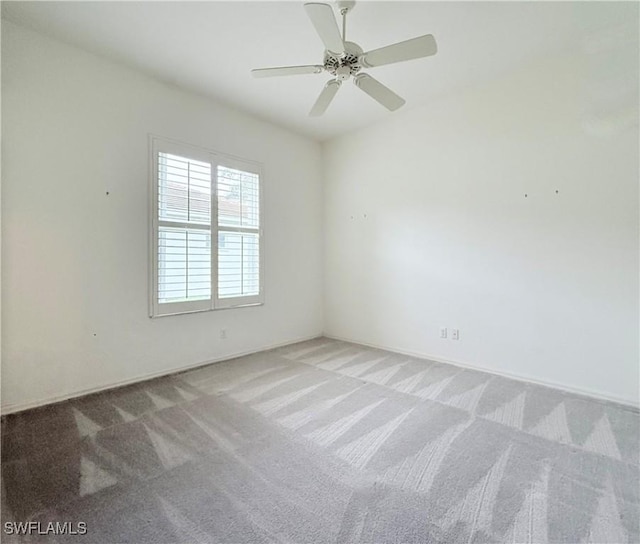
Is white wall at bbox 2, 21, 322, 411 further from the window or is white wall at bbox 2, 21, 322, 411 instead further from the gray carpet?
the gray carpet

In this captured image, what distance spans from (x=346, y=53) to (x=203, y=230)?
2263 mm

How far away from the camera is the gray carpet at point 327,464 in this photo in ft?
4.68

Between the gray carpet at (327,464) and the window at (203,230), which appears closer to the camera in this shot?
the gray carpet at (327,464)

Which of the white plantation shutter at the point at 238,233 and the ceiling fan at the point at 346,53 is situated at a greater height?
the ceiling fan at the point at 346,53

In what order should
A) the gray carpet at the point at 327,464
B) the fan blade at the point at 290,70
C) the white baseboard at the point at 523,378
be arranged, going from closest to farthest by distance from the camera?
the gray carpet at the point at 327,464, the fan blade at the point at 290,70, the white baseboard at the point at 523,378

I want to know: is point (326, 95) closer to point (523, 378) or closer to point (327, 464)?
point (327, 464)

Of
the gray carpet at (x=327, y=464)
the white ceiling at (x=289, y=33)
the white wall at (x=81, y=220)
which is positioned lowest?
the gray carpet at (x=327, y=464)

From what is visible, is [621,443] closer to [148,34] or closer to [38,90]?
[148,34]

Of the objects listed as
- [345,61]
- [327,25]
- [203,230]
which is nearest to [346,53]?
[345,61]

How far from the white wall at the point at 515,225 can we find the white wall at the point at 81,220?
2188 mm

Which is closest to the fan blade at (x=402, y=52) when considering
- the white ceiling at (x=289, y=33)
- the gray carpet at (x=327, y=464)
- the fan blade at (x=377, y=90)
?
the fan blade at (x=377, y=90)

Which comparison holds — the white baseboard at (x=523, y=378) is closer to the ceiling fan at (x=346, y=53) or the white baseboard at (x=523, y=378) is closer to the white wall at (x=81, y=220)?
the white wall at (x=81, y=220)

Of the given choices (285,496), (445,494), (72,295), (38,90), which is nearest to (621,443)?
(445,494)

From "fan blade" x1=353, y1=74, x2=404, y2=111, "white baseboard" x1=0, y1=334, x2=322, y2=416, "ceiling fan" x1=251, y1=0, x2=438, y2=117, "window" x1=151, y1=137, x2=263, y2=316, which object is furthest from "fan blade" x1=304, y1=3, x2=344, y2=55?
"white baseboard" x1=0, y1=334, x2=322, y2=416
